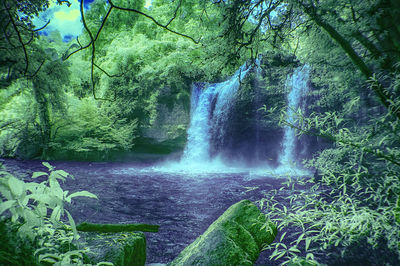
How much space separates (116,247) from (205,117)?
11956 mm

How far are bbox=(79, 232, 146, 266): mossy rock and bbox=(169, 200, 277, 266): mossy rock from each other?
54 cm

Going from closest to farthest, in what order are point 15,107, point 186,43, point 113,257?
1. point 113,257
2. point 15,107
3. point 186,43

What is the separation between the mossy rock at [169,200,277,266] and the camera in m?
2.22

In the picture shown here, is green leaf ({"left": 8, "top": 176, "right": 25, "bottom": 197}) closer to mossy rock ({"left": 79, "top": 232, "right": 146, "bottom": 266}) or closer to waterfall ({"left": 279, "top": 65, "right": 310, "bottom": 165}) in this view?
mossy rock ({"left": 79, "top": 232, "right": 146, "bottom": 266})

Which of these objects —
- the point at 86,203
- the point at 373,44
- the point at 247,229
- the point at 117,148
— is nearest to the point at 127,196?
the point at 86,203

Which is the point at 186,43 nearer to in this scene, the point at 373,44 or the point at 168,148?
the point at 168,148

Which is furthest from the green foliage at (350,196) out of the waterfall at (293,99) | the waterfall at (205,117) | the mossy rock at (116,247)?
the waterfall at (205,117)

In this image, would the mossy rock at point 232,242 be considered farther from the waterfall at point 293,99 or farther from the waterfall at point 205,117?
the waterfall at point 205,117

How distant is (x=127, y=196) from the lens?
613 cm

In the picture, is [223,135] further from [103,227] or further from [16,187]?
[16,187]

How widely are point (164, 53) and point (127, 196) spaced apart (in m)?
9.24

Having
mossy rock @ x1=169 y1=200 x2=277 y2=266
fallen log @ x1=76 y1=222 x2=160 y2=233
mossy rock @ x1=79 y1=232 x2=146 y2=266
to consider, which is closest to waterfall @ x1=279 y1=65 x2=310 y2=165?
mossy rock @ x1=169 y1=200 x2=277 y2=266

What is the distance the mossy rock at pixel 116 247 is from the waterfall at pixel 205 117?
1125 centimetres

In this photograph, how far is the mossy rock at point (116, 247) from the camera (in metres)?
1.75
